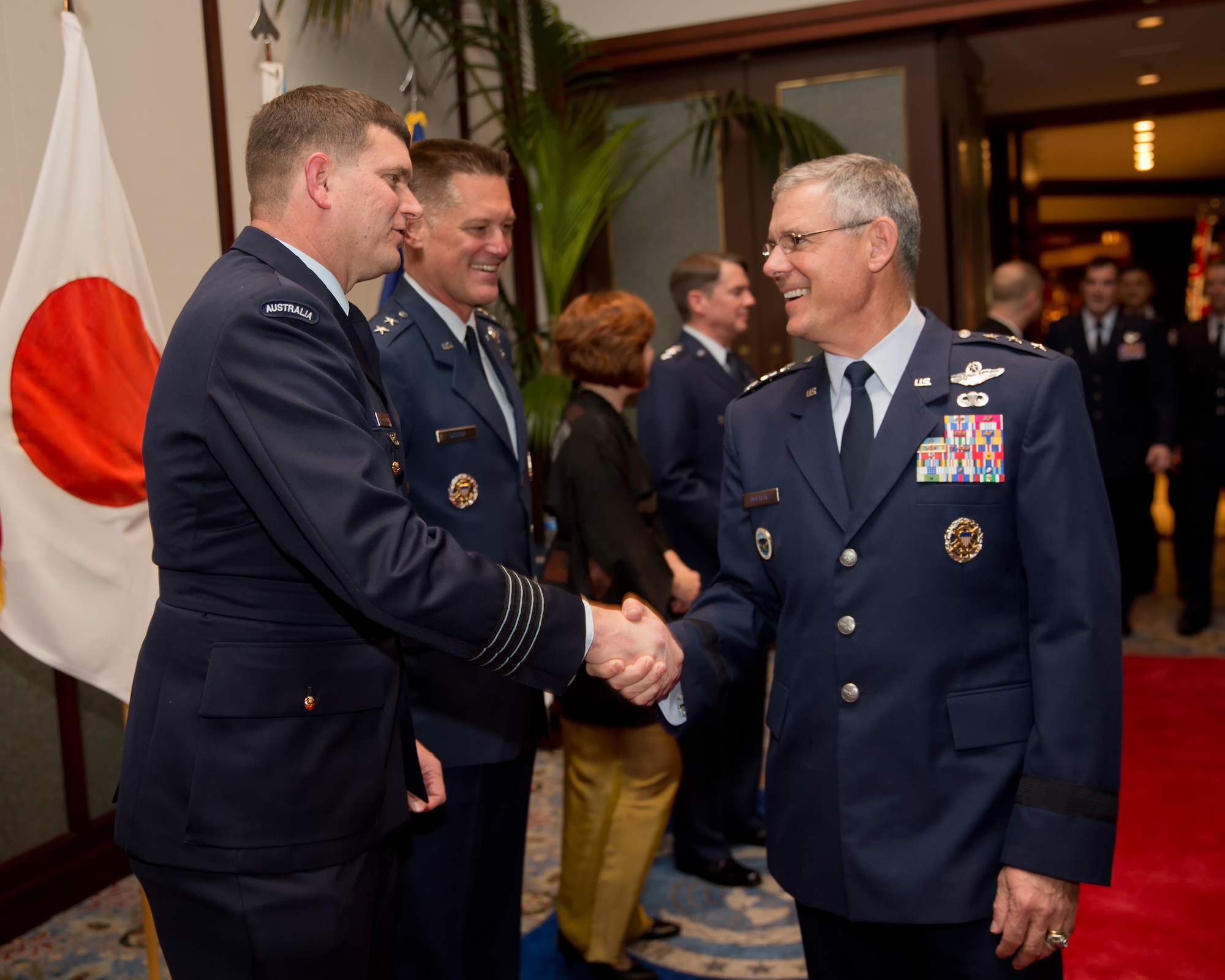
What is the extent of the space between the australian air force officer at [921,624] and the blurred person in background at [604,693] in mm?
808

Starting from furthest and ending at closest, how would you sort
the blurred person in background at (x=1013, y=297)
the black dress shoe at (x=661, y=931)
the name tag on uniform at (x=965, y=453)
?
the blurred person in background at (x=1013, y=297) → the black dress shoe at (x=661, y=931) → the name tag on uniform at (x=965, y=453)

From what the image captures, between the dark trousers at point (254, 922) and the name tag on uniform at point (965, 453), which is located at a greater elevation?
the name tag on uniform at point (965, 453)

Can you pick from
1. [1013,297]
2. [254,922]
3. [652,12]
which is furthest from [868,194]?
[652,12]

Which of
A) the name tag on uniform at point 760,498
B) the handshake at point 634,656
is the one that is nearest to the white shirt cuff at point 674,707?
the handshake at point 634,656

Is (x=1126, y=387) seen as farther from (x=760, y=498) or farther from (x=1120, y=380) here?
(x=760, y=498)

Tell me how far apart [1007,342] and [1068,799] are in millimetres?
592

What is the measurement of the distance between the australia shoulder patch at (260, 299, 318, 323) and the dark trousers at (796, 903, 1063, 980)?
1031mm

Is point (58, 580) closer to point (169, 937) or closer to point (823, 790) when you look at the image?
point (169, 937)

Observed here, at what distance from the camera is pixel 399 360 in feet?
6.19

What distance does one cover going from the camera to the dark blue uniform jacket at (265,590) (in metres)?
1.28

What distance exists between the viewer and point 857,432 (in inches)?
59.8

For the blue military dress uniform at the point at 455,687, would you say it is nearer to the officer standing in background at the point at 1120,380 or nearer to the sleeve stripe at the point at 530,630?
the sleeve stripe at the point at 530,630

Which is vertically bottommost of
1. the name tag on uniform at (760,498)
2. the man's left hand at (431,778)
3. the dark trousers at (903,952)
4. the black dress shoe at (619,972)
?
the black dress shoe at (619,972)

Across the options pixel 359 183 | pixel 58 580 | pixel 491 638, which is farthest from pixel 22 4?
pixel 491 638
